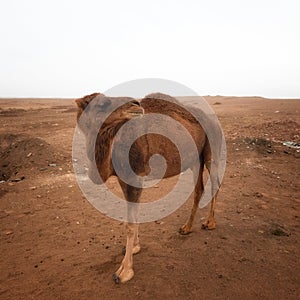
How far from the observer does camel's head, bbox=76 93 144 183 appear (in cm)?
293

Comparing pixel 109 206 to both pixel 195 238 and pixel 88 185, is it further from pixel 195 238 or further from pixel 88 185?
pixel 195 238

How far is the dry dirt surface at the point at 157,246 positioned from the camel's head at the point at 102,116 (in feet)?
5.92

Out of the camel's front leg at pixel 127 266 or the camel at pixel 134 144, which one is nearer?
the camel at pixel 134 144

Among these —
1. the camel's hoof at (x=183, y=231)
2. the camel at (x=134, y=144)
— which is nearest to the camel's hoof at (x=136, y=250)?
the camel at (x=134, y=144)

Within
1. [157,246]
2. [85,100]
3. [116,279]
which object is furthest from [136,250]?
[85,100]

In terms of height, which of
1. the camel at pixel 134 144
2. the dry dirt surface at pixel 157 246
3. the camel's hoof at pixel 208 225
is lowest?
the dry dirt surface at pixel 157 246

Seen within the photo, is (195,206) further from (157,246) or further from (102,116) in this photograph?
(102,116)

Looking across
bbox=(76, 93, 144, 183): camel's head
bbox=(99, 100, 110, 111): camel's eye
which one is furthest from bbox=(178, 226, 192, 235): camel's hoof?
bbox=(99, 100, 110, 111): camel's eye

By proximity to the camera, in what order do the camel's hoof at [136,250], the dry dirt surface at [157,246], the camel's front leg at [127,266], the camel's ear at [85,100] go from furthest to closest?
the camel's hoof at [136,250], the camel's front leg at [127,266], the dry dirt surface at [157,246], the camel's ear at [85,100]

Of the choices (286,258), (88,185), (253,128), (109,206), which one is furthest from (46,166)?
(253,128)

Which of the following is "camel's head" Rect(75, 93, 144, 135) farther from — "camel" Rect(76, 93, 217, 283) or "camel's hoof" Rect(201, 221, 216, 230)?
"camel's hoof" Rect(201, 221, 216, 230)

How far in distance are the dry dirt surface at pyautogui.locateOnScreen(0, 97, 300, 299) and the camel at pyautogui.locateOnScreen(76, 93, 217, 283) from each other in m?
0.36

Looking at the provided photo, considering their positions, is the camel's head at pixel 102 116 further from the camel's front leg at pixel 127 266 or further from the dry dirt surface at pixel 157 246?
the dry dirt surface at pixel 157 246

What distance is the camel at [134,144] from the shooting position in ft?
9.78
